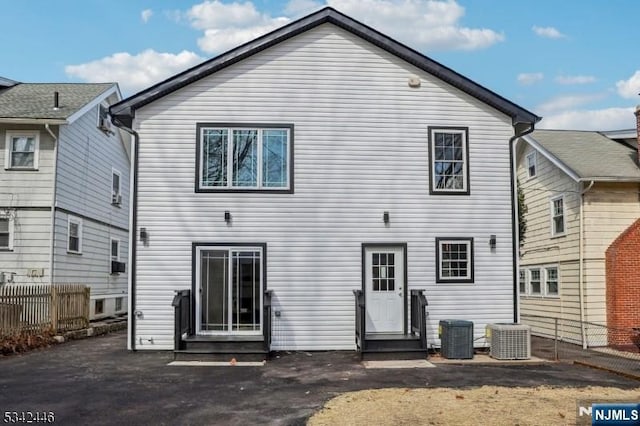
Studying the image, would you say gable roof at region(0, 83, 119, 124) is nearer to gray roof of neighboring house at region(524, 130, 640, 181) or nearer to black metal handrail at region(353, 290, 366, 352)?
black metal handrail at region(353, 290, 366, 352)

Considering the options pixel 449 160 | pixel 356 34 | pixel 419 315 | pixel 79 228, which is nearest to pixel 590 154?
pixel 449 160

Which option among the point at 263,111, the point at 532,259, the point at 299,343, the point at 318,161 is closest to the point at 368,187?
the point at 318,161

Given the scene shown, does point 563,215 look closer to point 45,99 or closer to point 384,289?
point 384,289

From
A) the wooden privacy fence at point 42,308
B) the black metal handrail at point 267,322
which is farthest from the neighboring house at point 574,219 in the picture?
the wooden privacy fence at point 42,308

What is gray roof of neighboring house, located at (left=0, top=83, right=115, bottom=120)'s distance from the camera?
53.6ft

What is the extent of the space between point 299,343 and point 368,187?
3841mm

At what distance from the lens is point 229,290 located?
12.7 m

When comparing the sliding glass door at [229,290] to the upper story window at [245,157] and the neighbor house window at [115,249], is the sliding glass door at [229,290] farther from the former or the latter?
the neighbor house window at [115,249]

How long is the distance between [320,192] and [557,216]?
8.06 metres

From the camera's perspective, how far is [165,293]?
12.6m

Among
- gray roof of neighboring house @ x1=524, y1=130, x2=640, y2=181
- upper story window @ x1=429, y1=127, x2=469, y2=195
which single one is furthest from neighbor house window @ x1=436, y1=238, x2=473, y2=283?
gray roof of neighboring house @ x1=524, y1=130, x2=640, y2=181

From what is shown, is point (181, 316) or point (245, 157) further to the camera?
point (245, 157)

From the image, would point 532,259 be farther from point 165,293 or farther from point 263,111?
point 165,293

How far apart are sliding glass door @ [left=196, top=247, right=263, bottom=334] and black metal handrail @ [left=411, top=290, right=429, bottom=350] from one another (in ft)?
11.1
